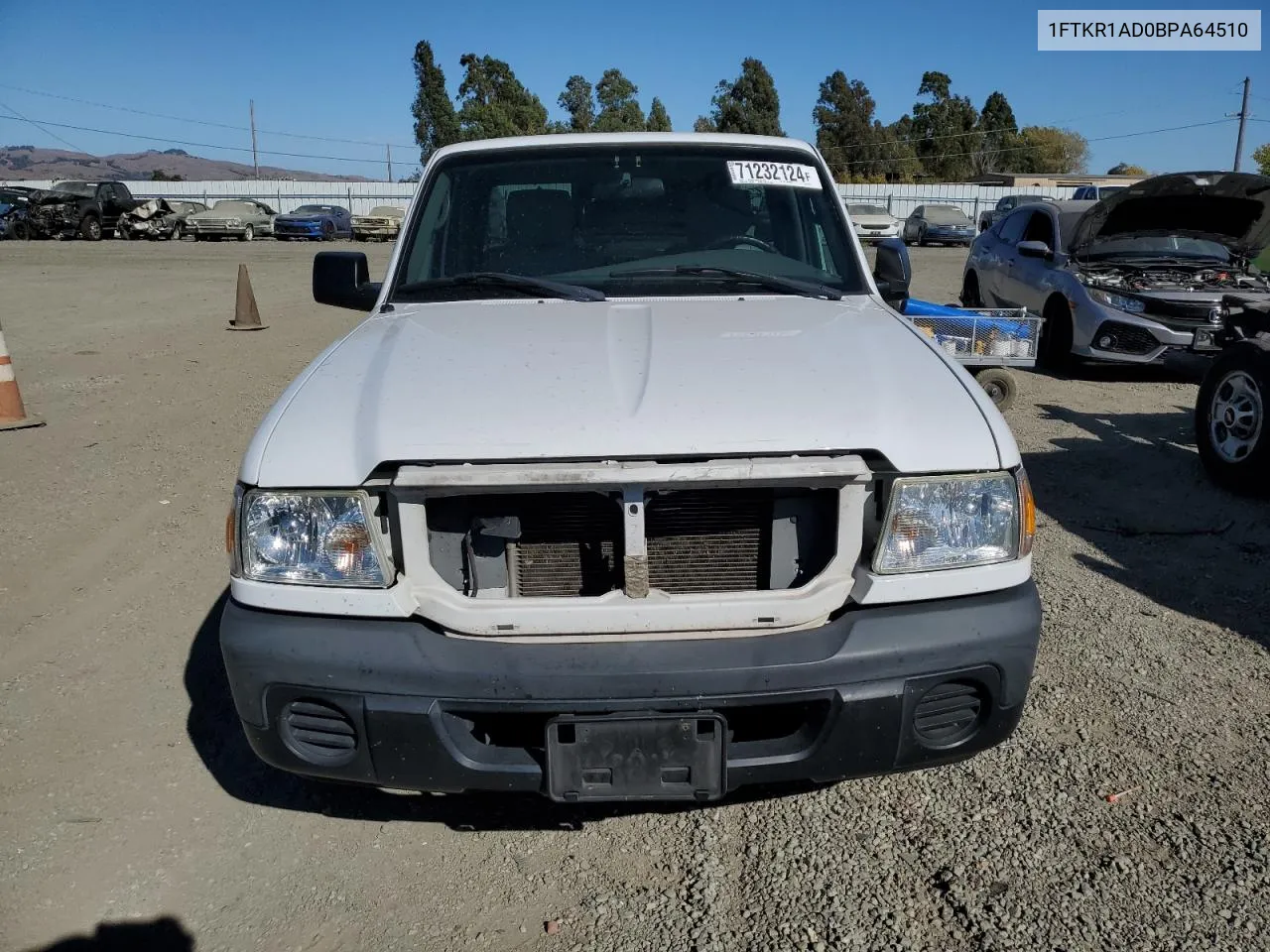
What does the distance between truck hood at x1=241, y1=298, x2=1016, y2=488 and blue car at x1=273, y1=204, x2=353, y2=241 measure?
35369 mm

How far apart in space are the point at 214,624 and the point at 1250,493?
5362 millimetres

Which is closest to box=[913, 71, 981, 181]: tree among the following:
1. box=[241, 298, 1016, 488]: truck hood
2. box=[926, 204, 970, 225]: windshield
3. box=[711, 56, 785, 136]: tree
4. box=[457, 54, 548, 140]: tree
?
box=[711, 56, 785, 136]: tree

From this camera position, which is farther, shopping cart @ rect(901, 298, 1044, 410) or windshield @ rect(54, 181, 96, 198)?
windshield @ rect(54, 181, 96, 198)

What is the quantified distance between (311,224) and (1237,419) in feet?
113

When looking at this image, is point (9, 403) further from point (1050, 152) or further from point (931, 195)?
point (1050, 152)

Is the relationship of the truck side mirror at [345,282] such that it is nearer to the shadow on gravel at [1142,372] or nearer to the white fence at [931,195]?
the shadow on gravel at [1142,372]

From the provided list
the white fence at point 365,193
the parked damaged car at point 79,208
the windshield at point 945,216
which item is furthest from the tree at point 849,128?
the parked damaged car at point 79,208

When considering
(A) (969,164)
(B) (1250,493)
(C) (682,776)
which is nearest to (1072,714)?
(C) (682,776)

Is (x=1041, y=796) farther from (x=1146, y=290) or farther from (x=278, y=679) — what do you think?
(x=1146, y=290)

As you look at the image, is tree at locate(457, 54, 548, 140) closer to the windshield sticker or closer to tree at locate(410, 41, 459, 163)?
tree at locate(410, 41, 459, 163)

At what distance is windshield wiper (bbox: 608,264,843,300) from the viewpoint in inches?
130

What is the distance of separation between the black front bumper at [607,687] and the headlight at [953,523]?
0.11m

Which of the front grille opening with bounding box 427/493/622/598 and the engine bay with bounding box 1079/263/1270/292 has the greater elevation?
the engine bay with bounding box 1079/263/1270/292

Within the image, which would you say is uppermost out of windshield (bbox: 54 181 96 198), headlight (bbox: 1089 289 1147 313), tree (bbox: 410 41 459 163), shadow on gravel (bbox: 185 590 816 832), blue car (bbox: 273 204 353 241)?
tree (bbox: 410 41 459 163)
